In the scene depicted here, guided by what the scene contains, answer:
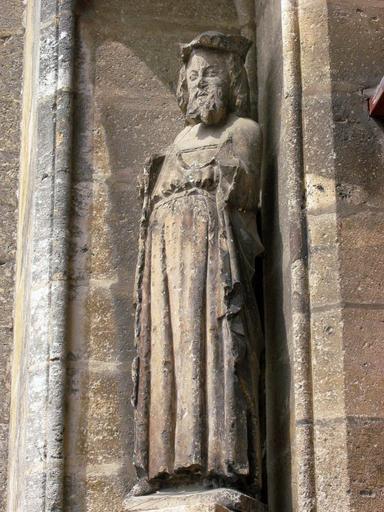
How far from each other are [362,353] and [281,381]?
1.05 ft

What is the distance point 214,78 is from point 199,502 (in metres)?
1.37

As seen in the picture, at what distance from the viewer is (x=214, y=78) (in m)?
5.42

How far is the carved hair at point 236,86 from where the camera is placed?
17.9ft

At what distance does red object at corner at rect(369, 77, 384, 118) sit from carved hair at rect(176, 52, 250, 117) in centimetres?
45

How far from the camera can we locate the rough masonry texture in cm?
491

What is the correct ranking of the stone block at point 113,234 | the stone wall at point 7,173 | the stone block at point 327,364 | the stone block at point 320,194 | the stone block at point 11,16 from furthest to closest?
the stone block at point 11,16 < the stone wall at point 7,173 < the stone block at point 113,234 < the stone block at point 320,194 < the stone block at point 327,364

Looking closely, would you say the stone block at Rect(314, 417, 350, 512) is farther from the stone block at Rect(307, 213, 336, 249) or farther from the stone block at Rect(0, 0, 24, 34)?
the stone block at Rect(0, 0, 24, 34)

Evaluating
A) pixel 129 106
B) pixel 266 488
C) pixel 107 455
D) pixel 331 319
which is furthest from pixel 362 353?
pixel 129 106

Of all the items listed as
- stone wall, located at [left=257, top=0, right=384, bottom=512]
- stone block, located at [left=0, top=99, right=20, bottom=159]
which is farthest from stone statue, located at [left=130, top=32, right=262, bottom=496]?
stone block, located at [left=0, top=99, right=20, bottom=159]

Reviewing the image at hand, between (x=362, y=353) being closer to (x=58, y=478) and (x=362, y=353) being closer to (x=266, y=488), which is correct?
(x=266, y=488)

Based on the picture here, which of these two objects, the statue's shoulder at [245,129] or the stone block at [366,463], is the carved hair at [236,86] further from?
the stone block at [366,463]

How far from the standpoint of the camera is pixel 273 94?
5531 millimetres

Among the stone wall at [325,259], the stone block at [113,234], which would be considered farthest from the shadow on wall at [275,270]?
the stone block at [113,234]

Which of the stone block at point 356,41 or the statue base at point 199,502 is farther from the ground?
the stone block at point 356,41
